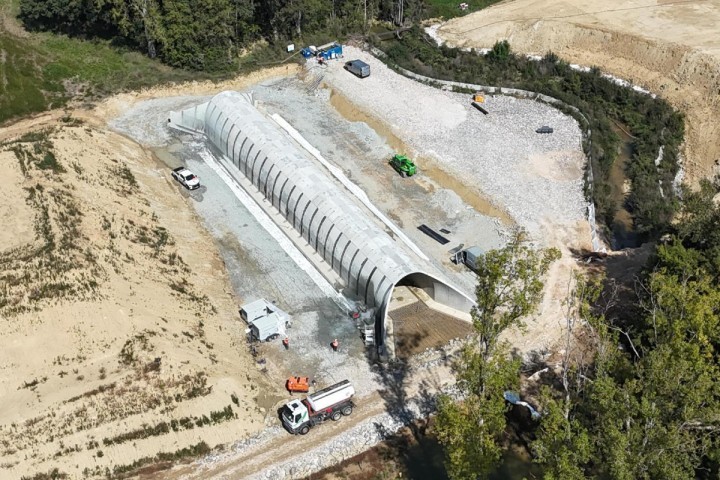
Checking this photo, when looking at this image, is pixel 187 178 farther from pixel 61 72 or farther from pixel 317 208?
pixel 61 72

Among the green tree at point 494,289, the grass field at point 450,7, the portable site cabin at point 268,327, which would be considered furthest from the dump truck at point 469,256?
the grass field at point 450,7

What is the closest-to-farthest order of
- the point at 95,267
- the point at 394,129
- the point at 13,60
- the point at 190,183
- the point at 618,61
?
the point at 95,267 < the point at 190,183 < the point at 394,129 < the point at 13,60 < the point at 618,61

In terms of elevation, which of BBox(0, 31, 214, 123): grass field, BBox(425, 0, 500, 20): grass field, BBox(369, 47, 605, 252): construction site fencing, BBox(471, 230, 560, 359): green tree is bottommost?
BBox(369, 47, 605, 252): construction site fencing

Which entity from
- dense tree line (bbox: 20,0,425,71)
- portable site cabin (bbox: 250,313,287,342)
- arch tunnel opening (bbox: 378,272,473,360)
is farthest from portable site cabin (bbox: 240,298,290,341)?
dense tree line (bbox: 20,0,425,71)

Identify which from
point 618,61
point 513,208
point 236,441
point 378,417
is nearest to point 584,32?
point 618,61

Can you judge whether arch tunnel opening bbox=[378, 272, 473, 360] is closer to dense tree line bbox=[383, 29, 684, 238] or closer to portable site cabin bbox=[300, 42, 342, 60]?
dense tree line bbox=[383, 29, 684, 238]

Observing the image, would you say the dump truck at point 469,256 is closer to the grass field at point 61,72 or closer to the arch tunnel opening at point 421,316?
the arch tunnel opening at point 421,316

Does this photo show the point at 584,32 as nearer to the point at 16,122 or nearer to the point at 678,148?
the point at 678,148

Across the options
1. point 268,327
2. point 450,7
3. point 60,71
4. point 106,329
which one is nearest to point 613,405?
point 268,327
